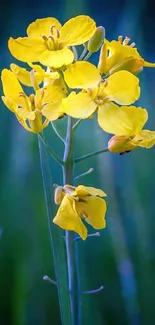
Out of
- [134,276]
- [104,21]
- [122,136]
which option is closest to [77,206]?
[122,136]

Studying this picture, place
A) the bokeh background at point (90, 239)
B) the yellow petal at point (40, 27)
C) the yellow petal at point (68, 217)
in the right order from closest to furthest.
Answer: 1. the yellow petal at point (68, 217)
2. the yellow petal at point (40, 27)
3. the bokeh background at point (90, 239)

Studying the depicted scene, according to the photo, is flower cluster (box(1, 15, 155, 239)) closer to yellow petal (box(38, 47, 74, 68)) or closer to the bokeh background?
yellow petal (box(38, 47, 74, 68))

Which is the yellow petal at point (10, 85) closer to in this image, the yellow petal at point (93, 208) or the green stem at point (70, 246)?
the green stem at point (70, 246)

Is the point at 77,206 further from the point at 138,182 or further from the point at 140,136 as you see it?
the point at 138,182

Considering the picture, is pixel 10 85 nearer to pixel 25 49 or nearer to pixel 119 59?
pixel 25 49

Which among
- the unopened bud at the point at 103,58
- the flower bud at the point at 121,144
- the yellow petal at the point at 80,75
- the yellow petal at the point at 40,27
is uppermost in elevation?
the yellow petal at the point at 40,27

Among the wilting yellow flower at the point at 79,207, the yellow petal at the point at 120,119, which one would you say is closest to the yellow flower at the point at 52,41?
the yellow petal at the point at 120,119

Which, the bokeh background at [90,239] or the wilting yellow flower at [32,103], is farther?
the bokeh background at [90,239]
